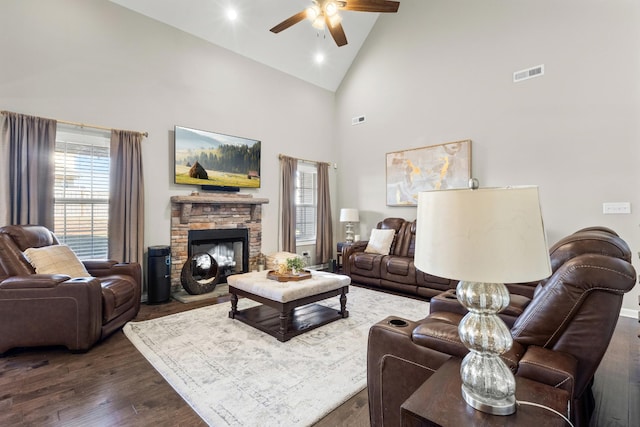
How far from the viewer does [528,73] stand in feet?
14.4

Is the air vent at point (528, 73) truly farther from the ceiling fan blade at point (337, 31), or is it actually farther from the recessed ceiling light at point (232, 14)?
the recessed ceiling light at point (232, 14)

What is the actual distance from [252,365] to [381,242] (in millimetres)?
3333

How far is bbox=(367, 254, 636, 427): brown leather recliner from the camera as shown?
3.94ft

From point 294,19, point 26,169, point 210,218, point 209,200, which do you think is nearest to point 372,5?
point 294,19

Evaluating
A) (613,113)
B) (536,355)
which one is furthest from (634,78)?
(536,355)

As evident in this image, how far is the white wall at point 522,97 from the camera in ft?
12.3

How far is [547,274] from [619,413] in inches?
71.6

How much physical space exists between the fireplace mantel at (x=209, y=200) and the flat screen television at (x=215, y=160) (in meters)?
0.18

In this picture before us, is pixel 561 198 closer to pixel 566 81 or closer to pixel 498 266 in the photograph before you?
pixel 566 81

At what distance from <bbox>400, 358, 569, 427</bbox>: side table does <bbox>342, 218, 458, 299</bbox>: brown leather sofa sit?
9.91 feet

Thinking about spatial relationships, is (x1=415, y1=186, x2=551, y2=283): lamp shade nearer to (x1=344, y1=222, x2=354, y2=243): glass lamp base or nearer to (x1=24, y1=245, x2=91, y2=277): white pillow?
(x1=24, y1=245, x2=91, y2=277): white pillow

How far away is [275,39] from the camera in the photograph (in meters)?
5.43

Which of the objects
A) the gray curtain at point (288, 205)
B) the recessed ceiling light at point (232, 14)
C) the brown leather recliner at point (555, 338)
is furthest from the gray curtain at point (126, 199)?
the brown leather recliner at point (555, 338)

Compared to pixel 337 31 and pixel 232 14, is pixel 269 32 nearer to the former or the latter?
pixel 232 14
